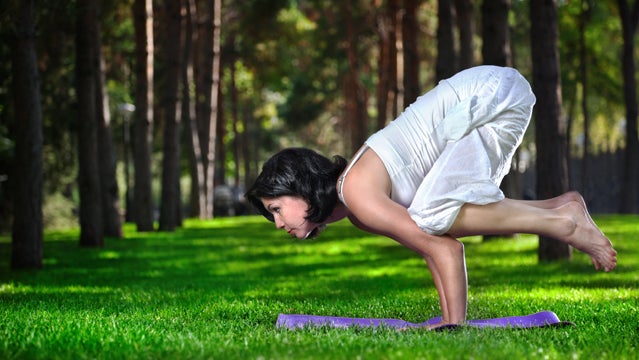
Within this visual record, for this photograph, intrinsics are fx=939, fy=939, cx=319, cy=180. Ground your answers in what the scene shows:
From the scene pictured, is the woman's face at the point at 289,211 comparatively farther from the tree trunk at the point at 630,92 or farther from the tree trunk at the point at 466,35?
the tree trunk at the point at 630,92

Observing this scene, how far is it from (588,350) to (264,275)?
8992 millimetres

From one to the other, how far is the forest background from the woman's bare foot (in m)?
7.91

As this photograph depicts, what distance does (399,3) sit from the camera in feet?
122

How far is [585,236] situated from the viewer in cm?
606

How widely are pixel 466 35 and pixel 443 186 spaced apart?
15632 millimetres

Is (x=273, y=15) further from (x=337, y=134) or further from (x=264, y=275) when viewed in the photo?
Answer: (x=337, y=134)

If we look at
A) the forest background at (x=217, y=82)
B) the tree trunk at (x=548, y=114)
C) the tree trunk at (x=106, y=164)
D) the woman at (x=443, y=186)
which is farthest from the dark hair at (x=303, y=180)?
the tree trunk at (x=106, y=164)

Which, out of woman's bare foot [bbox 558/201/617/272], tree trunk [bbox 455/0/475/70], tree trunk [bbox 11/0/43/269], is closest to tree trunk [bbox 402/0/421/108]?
tree trunk [bbox 455/0/475/70]

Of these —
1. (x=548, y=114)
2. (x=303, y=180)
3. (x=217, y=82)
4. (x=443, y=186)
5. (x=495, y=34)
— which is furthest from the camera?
(x=217, y=82)

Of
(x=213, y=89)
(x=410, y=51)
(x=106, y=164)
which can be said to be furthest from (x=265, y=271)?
(x=213, y=89)

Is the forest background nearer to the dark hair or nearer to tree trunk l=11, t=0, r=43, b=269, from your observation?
tree trunk l=11, t=0, r=43, b=269

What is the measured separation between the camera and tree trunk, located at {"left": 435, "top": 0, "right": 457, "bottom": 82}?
20.5 meters

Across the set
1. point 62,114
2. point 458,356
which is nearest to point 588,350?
point 458,356

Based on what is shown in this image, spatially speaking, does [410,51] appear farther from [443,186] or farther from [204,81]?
[443,186]
